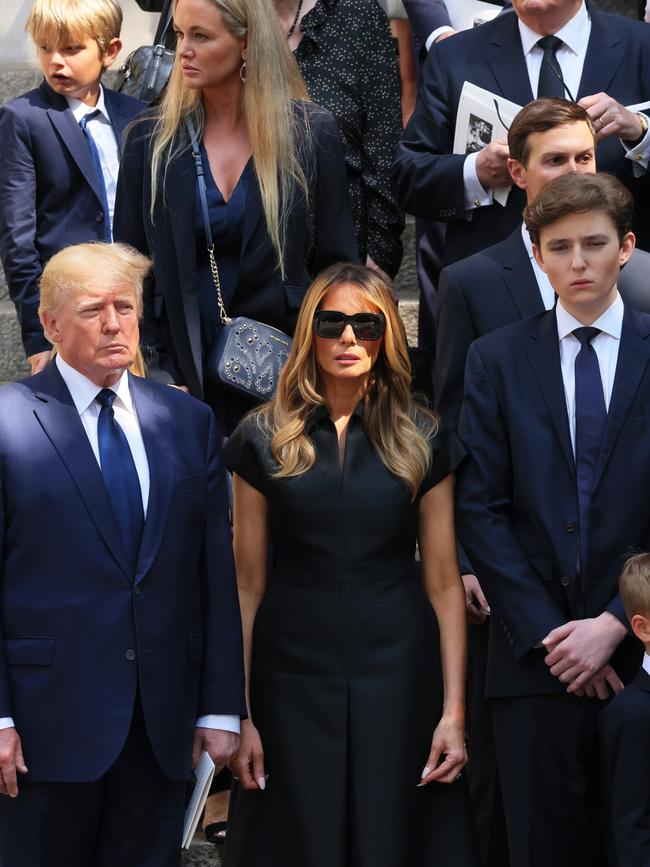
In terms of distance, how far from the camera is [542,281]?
4227mm

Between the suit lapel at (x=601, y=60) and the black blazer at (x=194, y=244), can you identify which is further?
the suit lapel at (x=601, y=60)

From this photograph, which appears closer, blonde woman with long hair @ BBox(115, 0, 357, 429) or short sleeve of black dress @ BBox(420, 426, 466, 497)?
short sleeve of black dress @ BBox(420, 426, 466, 497)

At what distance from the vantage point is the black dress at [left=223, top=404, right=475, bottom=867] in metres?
3.68

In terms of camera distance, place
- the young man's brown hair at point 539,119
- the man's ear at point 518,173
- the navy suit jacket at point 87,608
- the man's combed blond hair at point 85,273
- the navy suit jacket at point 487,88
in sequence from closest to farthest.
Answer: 1. the navy suit jacket at point 87,608
2. the man's combed blond hair at point 85,273
3. the young man's brown hair at point 539,119
4. the man's ear at point 518,173
5. the navy suit jacket at point 487,88

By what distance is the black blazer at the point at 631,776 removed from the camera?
3.57 m

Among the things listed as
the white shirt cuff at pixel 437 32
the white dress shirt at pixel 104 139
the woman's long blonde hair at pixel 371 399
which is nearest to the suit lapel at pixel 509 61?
the white shirt cuff at pixel 437 32

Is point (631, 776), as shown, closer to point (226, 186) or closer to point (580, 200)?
point (580, 200)

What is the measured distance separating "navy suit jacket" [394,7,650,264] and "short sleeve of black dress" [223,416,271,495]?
113 cm

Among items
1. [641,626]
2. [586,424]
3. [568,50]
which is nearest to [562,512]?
[586,424]

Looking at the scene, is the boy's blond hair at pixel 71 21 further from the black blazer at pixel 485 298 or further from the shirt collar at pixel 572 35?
the black blazer at pixel 485 298

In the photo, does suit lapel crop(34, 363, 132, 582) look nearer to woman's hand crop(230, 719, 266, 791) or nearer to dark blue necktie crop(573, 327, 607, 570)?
woman's hand crop(230, 719, 266, 791)

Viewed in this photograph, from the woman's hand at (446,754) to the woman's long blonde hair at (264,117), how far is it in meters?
1.33

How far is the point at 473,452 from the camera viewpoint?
3848 millimetres

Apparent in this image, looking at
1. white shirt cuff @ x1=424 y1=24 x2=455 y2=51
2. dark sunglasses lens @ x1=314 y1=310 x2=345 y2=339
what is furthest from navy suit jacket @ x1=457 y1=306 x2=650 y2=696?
white shirt cuff @ x1=424 y1=24 x2=455 y2=51
